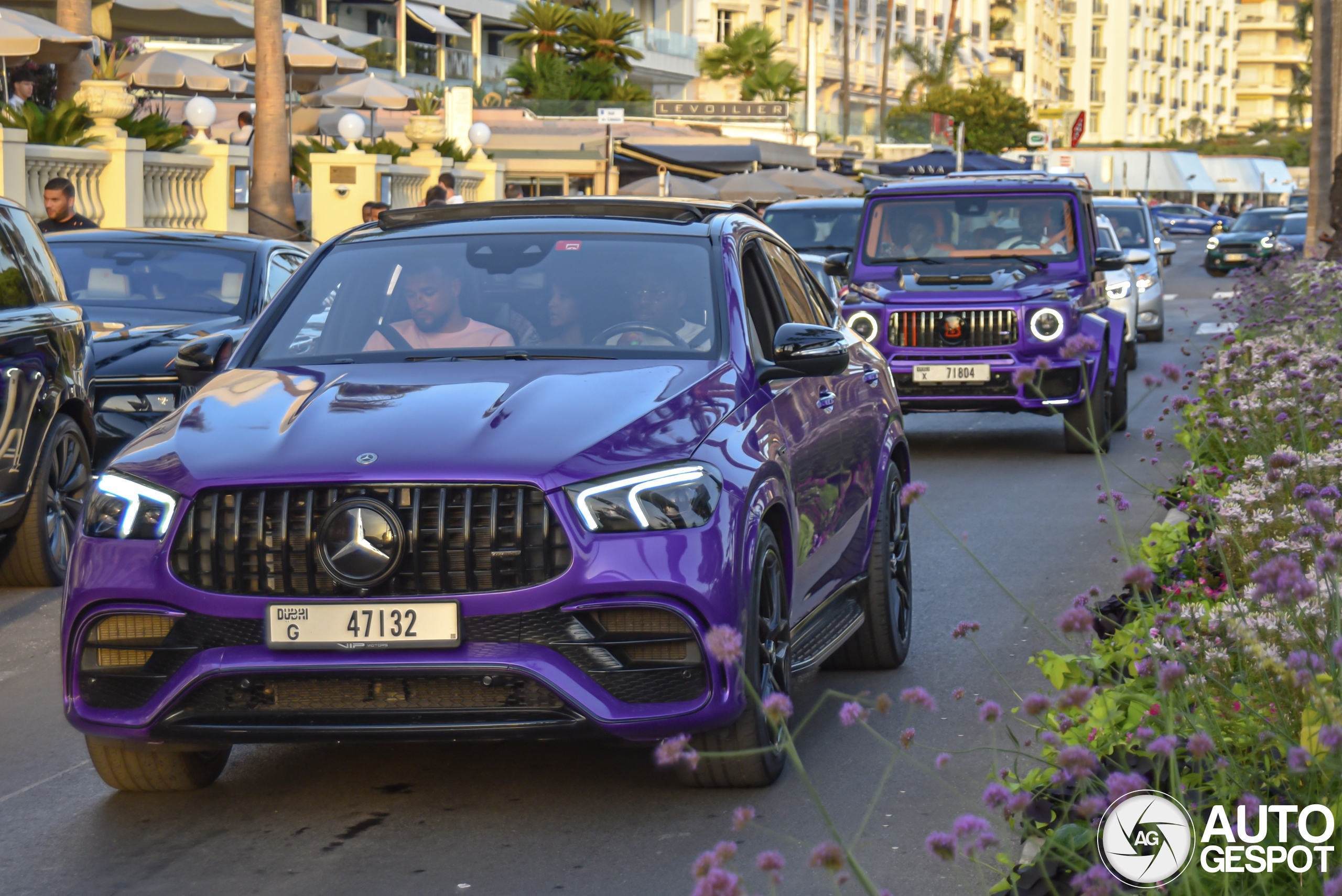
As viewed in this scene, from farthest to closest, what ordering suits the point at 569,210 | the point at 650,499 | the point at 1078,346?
the point at 569,210, the point at 650,499, the point at 1078,346

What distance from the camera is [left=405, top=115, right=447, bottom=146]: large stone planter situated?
32812 mm

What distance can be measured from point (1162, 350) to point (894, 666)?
1758 cm

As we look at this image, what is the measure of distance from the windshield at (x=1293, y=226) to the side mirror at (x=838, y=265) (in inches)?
1373

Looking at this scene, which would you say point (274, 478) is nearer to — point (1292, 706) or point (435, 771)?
point (435, 771)

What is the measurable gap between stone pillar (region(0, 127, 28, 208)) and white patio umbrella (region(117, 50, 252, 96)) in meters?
11.0

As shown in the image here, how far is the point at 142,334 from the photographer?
1118cm

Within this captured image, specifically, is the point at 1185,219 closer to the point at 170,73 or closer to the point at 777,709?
the point at 170,73

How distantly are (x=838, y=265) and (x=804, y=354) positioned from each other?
8694 mm

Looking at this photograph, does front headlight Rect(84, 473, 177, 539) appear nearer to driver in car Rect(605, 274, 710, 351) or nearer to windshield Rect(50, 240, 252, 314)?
driver in car Rect(605, 274, 710, 351)

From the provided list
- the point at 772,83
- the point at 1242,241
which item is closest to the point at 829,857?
the point at 1242,241

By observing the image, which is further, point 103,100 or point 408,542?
point 103,100

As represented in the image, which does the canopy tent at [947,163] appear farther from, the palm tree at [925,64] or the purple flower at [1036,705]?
the purple flower at [1036,705]

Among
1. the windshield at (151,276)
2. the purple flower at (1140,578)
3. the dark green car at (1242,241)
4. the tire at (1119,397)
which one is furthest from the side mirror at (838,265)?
the dark green car at (1242,241)

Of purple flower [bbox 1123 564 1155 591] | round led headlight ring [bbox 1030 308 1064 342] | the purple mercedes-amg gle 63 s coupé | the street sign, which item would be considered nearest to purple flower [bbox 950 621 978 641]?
the purple mercedes-amg gle 63 s coupé
